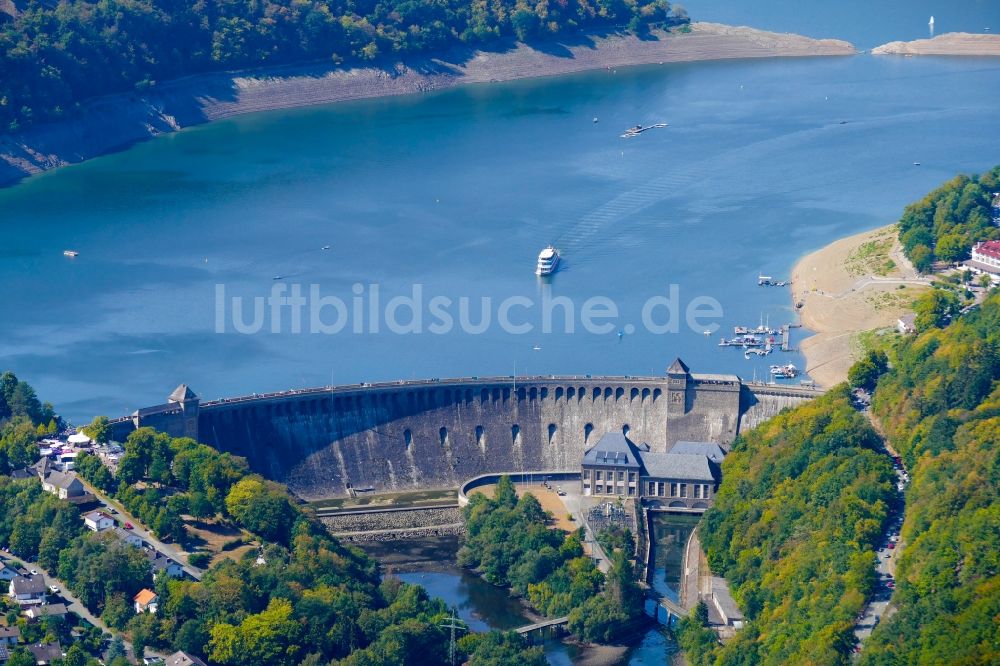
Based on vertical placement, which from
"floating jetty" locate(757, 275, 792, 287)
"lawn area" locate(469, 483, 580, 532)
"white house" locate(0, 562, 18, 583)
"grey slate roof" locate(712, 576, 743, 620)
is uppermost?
"floating jetty" locate(757, 275, 792, 287)

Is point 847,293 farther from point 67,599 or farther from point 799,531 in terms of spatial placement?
point 67,599

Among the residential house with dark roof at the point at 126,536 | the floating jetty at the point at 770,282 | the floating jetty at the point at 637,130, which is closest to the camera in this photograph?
the residential house with dark roof at the point at 126,536

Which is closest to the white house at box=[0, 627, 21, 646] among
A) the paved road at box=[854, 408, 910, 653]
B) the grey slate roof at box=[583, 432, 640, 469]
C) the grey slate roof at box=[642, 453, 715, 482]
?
the paved road at box=[854, 408, 910, 653]

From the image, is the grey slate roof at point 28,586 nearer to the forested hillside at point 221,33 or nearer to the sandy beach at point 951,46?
the forested hillside at point 221,33

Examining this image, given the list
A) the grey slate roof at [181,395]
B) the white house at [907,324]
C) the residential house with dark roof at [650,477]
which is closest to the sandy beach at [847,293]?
the white house at [907,324]

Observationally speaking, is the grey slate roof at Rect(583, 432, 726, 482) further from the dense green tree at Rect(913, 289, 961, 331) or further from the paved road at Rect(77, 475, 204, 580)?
the paved road at Rect(77, 475, 204, 580)
